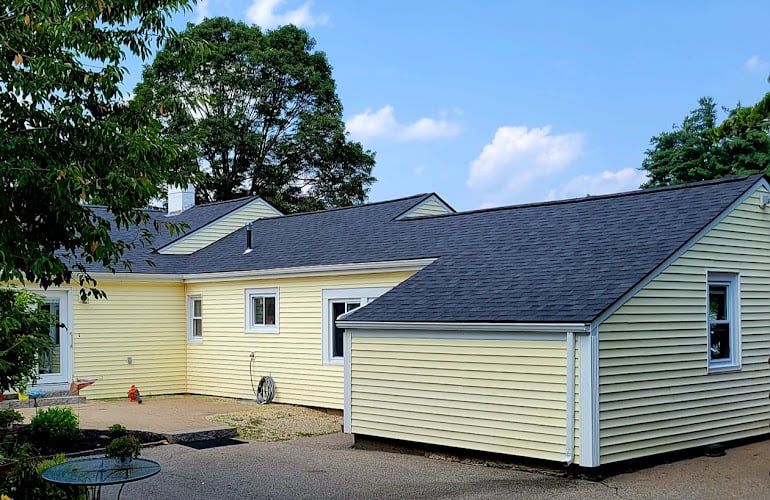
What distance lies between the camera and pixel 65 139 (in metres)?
7.07

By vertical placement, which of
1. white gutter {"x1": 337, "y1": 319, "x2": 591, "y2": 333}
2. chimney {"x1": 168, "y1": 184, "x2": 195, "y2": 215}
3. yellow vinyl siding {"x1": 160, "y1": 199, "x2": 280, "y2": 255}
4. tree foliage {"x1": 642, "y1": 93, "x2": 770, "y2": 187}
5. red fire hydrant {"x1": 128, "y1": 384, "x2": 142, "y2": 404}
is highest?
tree foliage {"x1": 642, "y1": 93, "x2": 770, "y2": 187}

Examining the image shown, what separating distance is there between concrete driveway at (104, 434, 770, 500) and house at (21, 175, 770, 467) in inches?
14.3

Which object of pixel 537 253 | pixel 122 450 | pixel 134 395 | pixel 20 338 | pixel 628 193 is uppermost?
pixel 628 193

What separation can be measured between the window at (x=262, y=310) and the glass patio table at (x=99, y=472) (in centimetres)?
1070

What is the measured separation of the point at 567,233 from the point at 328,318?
587 cm

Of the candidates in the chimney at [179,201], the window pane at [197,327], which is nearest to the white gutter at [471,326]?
the window pane at [197,327]

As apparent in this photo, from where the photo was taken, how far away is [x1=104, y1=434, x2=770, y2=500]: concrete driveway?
30.6 ft

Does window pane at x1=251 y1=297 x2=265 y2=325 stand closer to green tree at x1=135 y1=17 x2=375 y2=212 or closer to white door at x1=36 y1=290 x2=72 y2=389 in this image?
white door at x1=36 y1=290 x2=72 y2=389

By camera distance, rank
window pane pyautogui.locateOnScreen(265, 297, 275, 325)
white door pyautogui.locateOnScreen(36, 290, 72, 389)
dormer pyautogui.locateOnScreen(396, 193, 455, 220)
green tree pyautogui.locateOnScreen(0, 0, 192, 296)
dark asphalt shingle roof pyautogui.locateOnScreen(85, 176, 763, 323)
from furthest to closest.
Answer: dormer pyautogui.locateOnScreen(396, 193, 455, 220)
window pane pyautogui.locateOnScreen(265, 297, 275, 325)
white door pyautogui.locateOnScreen(36, 290, 72, 389)
dark asphalt shingle roof pyautogui.locateOnScreen(85, 176, 763, 323)
green tree pyautogui.locateOnScreen(0, 0, 192, 296)

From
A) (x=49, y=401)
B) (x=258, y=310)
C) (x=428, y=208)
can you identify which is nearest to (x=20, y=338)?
(x=49, y=401)

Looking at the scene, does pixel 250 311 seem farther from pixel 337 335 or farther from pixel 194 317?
pixel 337 335

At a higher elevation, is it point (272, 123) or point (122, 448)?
point (272, 123)

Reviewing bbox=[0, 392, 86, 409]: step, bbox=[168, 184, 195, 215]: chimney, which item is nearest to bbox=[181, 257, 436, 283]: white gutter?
bbox=[0, 392, 86, 409]: step

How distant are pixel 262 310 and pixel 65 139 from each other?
39.5ft
